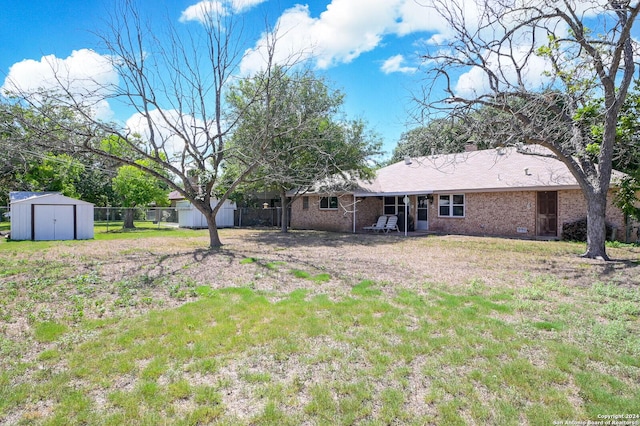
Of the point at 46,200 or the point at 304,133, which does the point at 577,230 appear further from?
the point at 46,200

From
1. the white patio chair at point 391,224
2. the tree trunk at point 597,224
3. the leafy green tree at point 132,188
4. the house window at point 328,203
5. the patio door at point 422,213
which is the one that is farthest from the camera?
the leafy green tree at point 132,188

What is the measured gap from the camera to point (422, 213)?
2042cm

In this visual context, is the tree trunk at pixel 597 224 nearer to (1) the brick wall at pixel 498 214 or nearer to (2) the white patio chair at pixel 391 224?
(1) the brick wall at pixel 498 214

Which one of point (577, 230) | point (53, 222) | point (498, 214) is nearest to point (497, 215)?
point (498, 214)

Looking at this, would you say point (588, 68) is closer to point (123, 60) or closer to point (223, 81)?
point (223, 81)

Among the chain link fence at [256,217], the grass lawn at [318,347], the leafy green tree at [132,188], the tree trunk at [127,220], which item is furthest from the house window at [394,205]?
the tree trunk at [127,220]

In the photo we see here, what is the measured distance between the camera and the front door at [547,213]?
53.2ft

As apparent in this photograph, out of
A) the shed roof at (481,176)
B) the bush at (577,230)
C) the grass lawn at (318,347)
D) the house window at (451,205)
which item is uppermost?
the shed roof at (481,176)

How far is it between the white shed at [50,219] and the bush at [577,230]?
20.7 meters

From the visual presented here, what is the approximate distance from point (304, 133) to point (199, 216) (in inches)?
500

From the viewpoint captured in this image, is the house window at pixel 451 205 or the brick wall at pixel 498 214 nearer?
the brick wall at pixel 498 214

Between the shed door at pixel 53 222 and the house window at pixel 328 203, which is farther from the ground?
the house window at pixel 328 203

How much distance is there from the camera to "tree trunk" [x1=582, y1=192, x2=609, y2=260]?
9.83 metres

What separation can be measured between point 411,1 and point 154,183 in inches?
956
